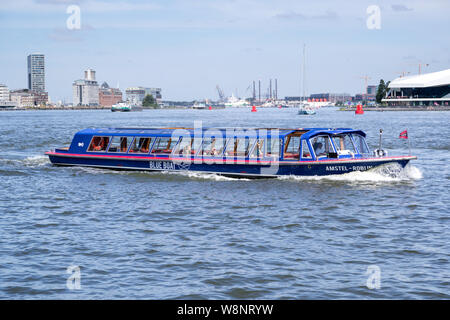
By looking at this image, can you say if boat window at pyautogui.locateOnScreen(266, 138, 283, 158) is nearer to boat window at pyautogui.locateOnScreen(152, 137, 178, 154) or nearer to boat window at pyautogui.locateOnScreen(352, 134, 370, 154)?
boat window at pyautogui.locateOnScreen(352, 134, 370, 154)

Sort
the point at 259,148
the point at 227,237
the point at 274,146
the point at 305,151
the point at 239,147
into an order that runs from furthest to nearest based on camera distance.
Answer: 1. the point at 239,147
2. the point at 259,148
3. the point at 274,146
4. the point at 305,151
5. the point at 227,237

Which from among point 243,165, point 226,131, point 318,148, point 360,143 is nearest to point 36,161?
point 226,131

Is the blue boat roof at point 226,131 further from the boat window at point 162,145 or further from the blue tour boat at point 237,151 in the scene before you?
the boat window at point 162,145

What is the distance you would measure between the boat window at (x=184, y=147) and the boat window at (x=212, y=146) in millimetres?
760

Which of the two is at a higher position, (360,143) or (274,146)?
(360,143)

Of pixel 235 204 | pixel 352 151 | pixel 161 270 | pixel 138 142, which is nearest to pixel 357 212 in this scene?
pixel 235 204

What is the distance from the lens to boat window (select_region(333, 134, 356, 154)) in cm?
2961

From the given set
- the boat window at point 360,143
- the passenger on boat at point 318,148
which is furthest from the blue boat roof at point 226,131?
the passenger on boat at point 318,148

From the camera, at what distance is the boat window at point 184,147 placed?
32.0 meters

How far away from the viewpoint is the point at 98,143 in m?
35.5

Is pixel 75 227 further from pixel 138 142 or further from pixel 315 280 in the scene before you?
pixel 138 142

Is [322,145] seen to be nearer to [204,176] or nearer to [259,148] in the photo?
[259,148]

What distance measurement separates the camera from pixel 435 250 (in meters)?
16.6

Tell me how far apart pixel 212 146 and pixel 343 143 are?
6.78 metres
